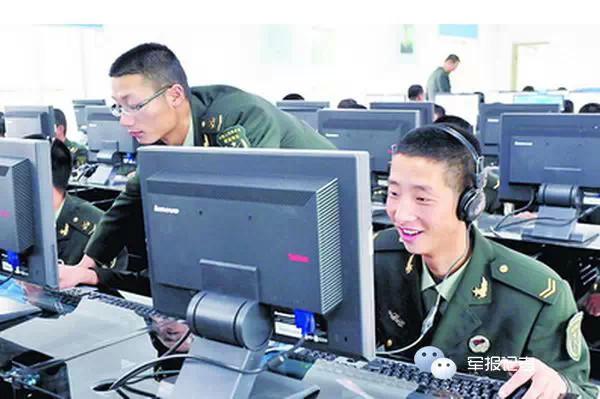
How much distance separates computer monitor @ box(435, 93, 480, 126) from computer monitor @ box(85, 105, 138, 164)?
282 centimetres

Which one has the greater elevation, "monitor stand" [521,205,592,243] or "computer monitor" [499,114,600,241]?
"computer monitor" [499,114,600,241]

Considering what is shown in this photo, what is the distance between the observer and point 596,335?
9.05 feet

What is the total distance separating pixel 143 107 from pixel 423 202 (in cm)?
80

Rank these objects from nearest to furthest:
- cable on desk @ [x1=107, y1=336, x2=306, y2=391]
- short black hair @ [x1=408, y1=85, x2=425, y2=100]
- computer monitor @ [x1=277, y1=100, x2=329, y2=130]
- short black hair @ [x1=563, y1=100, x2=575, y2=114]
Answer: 1. cable on desk @ [x1=107, y1=336, x2=306, y2=391]
2. computer monitor @ [x1=277, y1=100, x2=329, y2=130]
3. short black hair @ [x1=563, y1=100, x2=575, y2=114]
4. short black hair @ [x1=408, y1=85, x2=425, y2=100]

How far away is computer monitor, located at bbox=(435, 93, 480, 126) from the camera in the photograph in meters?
5.87

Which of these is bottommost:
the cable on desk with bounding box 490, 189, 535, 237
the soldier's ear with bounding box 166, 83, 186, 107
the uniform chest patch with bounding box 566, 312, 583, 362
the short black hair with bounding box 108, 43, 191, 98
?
the cable on desk with bounding box 490, 189, 535, 237

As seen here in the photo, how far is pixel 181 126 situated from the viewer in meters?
1.84

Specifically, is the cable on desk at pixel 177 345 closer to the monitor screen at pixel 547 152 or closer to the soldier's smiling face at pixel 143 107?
the soldier's smiling face at pixel 143 107

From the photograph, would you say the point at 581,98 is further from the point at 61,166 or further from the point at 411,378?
the point at 411,378

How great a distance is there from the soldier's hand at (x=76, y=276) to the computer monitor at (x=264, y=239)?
0.74 metres

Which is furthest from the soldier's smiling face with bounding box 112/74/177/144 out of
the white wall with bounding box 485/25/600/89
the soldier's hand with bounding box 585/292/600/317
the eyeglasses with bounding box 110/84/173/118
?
the white wall with bounding box 485/25/600/89

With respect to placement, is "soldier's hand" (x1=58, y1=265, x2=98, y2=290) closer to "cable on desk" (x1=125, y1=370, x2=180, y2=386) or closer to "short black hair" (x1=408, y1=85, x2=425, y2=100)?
"cable on desk" (x1=125, y1=370, x2=180, y2=386)

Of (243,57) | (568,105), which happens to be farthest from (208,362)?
(243,57)

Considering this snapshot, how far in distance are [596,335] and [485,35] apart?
9.97 m
